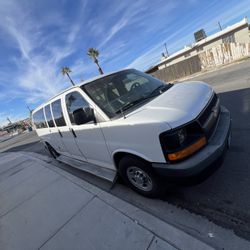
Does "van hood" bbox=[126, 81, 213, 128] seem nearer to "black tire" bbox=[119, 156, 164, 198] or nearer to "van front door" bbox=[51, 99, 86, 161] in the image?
"black tire" bbox=[119, 156, 164, 198]

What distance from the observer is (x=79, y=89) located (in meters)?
3.30

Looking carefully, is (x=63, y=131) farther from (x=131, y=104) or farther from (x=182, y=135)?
(x=182, y=135)

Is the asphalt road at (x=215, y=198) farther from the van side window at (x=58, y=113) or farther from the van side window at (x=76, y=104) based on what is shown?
the van side window at (x=58, y=113)

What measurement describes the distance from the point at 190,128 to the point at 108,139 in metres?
1.24

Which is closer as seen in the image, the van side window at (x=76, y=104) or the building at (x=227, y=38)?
the van side window at (x=76, y=104)

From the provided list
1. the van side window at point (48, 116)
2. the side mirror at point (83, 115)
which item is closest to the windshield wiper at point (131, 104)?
the side mirror at point (83, 115)

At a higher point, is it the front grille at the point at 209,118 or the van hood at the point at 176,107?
the van hood at the point at 176,107

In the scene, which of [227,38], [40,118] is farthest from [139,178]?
[227,38]

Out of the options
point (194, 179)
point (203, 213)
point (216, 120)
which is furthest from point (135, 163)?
point (216, 120)

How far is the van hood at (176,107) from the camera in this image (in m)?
2.18

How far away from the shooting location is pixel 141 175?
2812 mm

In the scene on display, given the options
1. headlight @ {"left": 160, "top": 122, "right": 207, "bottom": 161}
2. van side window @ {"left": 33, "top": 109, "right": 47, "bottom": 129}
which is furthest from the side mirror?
van side window @ {"left": 33, "top": 109, "right": 47, "bottom": 129}

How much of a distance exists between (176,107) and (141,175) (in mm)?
1165

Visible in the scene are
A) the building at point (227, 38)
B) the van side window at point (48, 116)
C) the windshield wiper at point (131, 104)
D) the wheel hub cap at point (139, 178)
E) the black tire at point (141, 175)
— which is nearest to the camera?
the black tire at point (141, 175)
